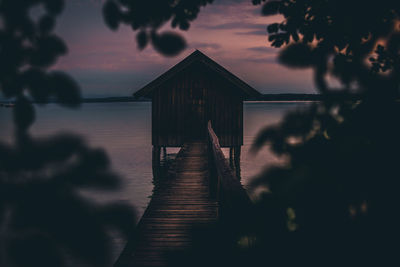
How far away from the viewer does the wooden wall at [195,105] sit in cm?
1947

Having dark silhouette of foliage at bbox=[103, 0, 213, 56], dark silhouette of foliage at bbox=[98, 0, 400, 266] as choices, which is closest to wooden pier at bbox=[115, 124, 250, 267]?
dark silhouette of foliage at bbox=[98, 0, 400, 266]

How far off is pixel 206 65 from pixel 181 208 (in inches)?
477

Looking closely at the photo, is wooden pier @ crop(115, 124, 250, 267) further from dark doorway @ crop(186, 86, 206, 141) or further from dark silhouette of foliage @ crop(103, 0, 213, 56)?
dark doorway @ crop(186, 86, 206, 141)

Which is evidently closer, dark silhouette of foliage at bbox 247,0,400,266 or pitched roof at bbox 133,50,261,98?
dark silhouette of foliage at bbox 247,0,400,266

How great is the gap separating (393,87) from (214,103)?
704 inches

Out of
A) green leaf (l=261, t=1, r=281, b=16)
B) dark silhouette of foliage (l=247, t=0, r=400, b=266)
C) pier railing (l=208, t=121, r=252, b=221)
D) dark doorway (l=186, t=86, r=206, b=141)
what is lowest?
dark doorway (l=186, t=86, r=206, b=141)

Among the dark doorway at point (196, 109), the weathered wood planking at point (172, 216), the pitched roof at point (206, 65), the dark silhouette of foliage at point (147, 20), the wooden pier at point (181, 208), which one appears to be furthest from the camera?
the dark doorway at point (196, 109)

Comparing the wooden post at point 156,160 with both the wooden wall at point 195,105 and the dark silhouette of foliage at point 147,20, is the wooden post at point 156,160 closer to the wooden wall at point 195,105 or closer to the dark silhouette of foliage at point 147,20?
the wooden wall at point 195,105

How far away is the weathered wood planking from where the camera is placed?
204 inches

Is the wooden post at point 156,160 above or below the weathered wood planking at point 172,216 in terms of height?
below

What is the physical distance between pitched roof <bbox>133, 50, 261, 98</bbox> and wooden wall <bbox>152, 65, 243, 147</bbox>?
3.13 ft

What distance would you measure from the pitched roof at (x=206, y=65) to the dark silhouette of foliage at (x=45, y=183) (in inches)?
672

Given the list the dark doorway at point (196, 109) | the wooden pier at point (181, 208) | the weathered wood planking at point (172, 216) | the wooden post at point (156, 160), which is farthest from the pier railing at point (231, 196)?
the wooden post at point (156, 160)

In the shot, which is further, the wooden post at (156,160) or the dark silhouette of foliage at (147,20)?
the wooden post at (156,160)
